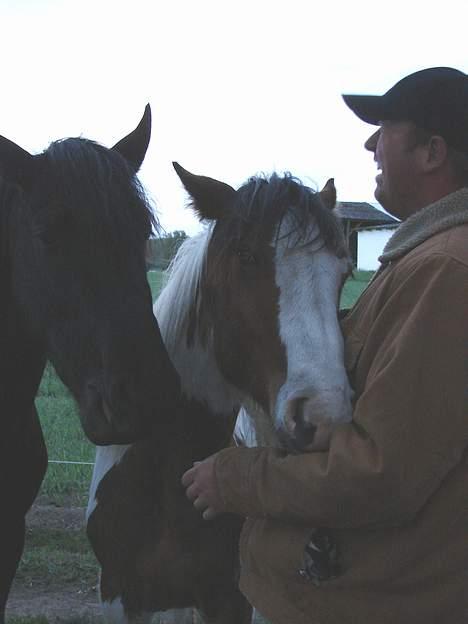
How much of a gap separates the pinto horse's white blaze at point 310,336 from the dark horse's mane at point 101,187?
51 centimetres

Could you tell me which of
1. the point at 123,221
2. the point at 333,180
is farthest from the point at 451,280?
the point at 333,180

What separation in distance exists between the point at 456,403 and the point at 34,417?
2192mm

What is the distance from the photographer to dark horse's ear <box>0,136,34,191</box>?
244cm

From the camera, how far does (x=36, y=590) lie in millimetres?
4773

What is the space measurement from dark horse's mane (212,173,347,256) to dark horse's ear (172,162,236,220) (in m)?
0.14

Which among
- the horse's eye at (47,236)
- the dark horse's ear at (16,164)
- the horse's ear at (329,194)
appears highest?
the dark horse's ear at (16,164)

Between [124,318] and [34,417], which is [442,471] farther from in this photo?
[34,417]

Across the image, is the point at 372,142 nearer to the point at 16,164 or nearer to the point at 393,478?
the point at 393,478

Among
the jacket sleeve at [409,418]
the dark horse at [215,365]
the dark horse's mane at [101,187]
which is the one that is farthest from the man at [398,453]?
the dark horse's mane at [101,187]

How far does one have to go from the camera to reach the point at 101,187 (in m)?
2.42

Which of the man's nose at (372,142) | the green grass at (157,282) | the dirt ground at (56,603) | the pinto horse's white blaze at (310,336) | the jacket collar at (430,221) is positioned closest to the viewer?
the jacket collar at (430,221)

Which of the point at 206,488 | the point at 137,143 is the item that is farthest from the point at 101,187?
the point at 206,488

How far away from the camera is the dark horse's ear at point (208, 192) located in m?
2.77

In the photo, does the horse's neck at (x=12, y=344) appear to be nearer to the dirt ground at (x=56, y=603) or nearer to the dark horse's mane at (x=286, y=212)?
the dark horse's mane at (x=286, y=212)
